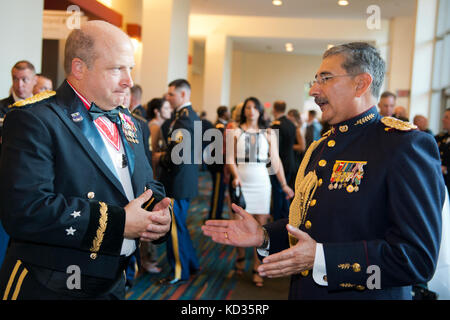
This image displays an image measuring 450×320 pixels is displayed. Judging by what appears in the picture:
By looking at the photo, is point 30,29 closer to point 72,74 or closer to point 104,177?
point 72,74

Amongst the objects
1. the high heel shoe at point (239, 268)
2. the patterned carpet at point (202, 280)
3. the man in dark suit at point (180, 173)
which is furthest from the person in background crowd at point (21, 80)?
the high heel shoe at point (239, 268)

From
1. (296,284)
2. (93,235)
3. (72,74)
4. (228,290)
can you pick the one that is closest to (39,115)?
(72,74)

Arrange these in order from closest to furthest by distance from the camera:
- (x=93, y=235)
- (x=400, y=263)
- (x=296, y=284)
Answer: (x=400, y=263), (x=93, y=235), (x=296, y=284)

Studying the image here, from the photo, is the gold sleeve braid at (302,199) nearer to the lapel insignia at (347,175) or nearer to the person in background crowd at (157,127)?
the lapel insignia at (347,175)

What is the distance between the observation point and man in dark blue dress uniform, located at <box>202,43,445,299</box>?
1239 mm

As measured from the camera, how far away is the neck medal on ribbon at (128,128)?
1.66 m

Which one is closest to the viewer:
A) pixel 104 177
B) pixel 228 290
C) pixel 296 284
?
pixel 104 177

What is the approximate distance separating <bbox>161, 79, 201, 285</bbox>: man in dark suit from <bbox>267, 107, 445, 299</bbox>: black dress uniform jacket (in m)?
2.33

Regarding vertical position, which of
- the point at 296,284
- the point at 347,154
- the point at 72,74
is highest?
the point at 72,74

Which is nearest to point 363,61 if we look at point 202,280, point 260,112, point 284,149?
point 260,112

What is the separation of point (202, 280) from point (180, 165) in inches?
43.3

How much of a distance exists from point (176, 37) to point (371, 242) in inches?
277

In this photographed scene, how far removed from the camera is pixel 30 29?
373 cm

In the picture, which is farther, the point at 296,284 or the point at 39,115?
the point at 296,284
